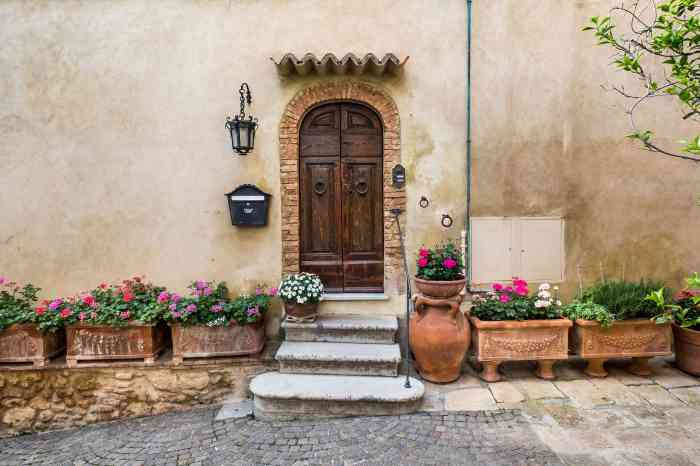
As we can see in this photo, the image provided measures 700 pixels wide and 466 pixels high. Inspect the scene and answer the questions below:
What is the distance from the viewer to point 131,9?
4.69 metres

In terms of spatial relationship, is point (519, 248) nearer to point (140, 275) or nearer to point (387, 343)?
point (387, 343)

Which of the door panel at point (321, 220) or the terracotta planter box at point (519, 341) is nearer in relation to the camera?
the terracotta planter box at point (519, 341)

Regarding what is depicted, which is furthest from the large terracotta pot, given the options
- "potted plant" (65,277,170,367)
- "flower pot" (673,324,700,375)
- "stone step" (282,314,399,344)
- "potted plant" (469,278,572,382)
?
"potted plant" (65,277,170,367)

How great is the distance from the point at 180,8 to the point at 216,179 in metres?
2.00

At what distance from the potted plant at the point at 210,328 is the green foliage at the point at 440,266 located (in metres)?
1.80

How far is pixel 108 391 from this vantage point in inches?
166

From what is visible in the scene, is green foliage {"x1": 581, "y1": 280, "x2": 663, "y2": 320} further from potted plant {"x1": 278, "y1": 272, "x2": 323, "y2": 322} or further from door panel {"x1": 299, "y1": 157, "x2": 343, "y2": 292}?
potted plant {"x1": 278, "y1": 272, "x2": 323, "y2": 322}

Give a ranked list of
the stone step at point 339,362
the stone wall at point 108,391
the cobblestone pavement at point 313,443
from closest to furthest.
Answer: the cobblestone pavement at point 313,443 → the stone step at point 339,362 → the stone wall at point 108,391

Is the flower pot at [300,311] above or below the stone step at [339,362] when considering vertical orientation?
above

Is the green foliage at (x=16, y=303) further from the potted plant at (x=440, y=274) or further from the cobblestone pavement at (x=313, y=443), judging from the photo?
the potted plant at (x=440, y=274)

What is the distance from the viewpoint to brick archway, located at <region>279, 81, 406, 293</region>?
15.4ft

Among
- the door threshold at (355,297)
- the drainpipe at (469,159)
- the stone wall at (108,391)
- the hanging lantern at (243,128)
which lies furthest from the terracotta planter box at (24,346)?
the drainpipe at (469,159)

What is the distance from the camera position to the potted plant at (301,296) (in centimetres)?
429

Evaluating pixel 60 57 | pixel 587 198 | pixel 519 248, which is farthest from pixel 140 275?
pixel 587 198
